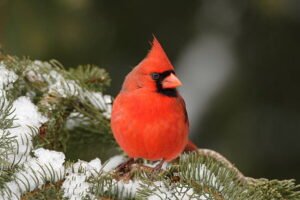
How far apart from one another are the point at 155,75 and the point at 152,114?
0.21m

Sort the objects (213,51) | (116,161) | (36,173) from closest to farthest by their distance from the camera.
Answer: (36,173) → (116,161) → (213,51)

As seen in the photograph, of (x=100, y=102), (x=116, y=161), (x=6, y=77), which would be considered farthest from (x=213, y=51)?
(x=6, y=77)

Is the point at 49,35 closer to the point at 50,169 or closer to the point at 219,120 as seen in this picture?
the point at 219,120

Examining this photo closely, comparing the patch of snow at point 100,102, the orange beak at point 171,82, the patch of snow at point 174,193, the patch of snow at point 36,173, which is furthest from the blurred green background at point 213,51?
the patch of snow at point 174,193

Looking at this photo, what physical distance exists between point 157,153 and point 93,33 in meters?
1.65

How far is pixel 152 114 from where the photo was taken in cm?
264

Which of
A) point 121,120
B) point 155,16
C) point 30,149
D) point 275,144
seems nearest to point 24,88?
point 121,120

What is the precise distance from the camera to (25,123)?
2.33 metres

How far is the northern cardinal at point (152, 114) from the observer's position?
2.64 m

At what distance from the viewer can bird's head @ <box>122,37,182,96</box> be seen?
107 inches

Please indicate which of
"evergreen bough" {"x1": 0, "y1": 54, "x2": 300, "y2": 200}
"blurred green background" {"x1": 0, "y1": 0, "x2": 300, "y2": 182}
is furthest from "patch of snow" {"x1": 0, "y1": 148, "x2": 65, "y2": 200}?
"blurred green background" {"x1": 0, "y1": 0, "x2": 300, "y2": 182}

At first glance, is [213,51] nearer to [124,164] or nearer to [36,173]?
[124,164]

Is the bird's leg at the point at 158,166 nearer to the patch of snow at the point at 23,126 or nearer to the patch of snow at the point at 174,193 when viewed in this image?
the patch of snow at the point at 174,193

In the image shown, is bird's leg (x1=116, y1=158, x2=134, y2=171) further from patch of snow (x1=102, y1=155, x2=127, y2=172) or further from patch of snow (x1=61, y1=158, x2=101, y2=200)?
patch of snow (x1=61, y1=158, x2=101, y2=200)
